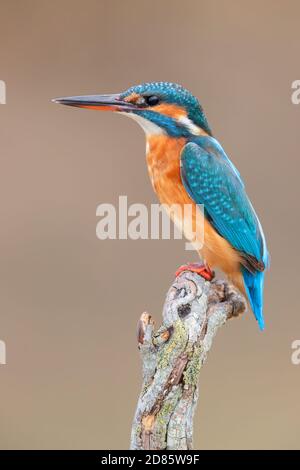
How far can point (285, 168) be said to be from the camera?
14.2 ft

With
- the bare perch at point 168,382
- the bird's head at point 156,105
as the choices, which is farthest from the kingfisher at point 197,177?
the bare perch at point 168,382

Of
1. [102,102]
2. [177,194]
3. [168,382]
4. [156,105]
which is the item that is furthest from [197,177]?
[168,382]

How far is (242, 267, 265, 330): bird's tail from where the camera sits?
2.38 meters

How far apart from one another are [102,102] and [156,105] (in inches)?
5.7

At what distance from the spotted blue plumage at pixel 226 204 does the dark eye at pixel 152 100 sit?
0.15 metres

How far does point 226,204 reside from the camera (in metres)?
2.46

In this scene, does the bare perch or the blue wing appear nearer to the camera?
the bare perch

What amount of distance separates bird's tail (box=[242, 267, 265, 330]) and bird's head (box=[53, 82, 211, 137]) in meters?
0.43

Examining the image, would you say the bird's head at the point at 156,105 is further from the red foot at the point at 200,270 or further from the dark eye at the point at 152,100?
the red foot at the point at 200,270

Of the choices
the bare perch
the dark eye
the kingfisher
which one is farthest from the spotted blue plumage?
the bare perch

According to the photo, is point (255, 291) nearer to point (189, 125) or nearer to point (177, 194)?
point (177, 194)

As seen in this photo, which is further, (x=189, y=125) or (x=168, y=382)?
(x=189, y=125)

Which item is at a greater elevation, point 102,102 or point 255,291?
point 102,102

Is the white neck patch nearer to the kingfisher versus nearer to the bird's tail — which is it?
the kingfisher
